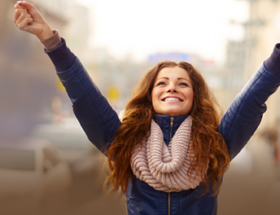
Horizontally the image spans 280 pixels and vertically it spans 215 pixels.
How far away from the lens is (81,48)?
12.7ft

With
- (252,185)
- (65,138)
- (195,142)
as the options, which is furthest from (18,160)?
(252,185)

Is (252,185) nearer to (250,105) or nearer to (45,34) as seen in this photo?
(250,105)

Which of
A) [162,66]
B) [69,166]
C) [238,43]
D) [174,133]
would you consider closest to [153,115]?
[174,133]

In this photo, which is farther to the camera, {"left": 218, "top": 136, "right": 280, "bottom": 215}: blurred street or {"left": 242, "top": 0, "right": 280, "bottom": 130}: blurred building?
{"left": 242, "top": 0, "right": 280, "bottom": 130}: blurred building

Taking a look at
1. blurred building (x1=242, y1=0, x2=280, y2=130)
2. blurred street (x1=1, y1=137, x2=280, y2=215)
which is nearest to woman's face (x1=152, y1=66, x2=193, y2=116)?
blurred street (x1=1, y1=137, x2=280, y2=215)

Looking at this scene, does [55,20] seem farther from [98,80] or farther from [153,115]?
[153,115]

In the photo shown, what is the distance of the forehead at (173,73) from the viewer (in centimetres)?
113

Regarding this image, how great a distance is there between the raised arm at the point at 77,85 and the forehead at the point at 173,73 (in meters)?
0.26

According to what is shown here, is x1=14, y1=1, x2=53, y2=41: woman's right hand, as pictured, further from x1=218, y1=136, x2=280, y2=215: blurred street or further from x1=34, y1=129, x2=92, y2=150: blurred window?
x1=218, y1=136, x2=280, y2=215: blurred street

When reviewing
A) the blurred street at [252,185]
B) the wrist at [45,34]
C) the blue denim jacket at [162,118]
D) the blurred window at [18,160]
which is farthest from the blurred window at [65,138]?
the wrist at [45,34]

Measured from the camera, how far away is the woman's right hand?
876mm

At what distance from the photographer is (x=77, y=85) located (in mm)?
945

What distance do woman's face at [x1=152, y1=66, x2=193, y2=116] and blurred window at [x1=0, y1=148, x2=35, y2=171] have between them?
→ 210 centimetres

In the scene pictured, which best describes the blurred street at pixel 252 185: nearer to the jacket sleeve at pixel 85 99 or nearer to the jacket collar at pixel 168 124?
the jacket collar at pixel 168 124
